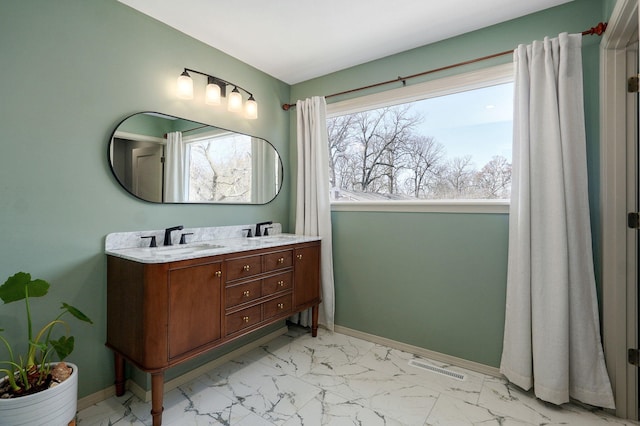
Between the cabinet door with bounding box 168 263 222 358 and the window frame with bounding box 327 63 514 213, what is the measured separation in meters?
1.42

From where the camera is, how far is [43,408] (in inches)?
51.1

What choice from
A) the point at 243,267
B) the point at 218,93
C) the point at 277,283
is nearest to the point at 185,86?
the point at 218,93

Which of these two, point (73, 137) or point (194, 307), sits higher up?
point (73, 137)

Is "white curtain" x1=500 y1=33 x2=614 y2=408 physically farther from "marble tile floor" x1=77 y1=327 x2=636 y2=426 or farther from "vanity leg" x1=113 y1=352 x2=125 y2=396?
"vanity leg" x1=113 y1=352 x2=125 y2=396

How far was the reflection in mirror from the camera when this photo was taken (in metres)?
1.97

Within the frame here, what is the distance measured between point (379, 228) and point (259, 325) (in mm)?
1252

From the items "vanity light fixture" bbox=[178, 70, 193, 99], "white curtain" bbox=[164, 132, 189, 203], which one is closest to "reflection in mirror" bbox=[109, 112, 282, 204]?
"white curtain" bbox=[164, 132, 189, 203]

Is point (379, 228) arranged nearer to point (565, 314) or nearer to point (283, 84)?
point (565, 314)

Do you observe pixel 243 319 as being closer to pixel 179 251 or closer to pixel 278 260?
pixel 278 260

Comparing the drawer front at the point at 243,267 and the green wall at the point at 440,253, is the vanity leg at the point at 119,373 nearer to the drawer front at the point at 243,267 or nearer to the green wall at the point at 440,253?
the drawer front at the point at 243,267

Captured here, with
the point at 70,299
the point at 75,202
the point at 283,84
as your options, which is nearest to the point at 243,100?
the point at 283,84

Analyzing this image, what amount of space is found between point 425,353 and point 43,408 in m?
2.31

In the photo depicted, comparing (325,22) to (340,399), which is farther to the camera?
(325,22)

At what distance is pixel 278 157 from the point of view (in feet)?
10.0
